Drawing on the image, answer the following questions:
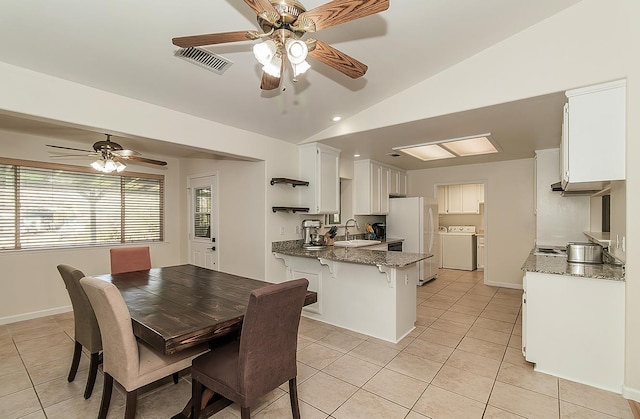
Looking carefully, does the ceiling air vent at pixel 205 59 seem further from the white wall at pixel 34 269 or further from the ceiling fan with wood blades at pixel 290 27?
the white wall at pixel 34 269

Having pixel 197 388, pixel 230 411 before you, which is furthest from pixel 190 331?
pixel 230 411

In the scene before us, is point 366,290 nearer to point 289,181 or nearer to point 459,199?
point 289,181

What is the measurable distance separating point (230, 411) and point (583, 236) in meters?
5.14

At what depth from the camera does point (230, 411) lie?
2041 mm

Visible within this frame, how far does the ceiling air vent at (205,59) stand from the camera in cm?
224

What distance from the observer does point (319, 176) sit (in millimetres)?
4309

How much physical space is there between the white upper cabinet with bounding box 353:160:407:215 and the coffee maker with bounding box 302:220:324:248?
50.3 inches

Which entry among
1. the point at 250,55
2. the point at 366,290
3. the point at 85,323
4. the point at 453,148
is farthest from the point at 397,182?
the point at 85,323

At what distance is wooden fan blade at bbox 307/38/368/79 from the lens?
163cm

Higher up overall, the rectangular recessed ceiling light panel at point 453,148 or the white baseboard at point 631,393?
the rectangular recessed ceiling light panel at point 453,148

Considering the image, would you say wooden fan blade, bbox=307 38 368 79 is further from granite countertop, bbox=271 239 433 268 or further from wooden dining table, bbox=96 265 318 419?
granite countertop, bbox=271 239 433 268

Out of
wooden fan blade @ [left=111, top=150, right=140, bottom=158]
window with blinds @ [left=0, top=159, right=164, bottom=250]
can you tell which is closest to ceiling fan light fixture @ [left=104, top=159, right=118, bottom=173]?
wooden fan blade @ [left=111, top=150, right=140, bottom=158]

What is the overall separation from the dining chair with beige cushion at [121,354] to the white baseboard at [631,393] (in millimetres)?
3202

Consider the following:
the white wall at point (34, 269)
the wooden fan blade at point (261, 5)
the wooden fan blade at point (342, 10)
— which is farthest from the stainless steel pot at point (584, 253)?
the white wall at point (34, 269)
